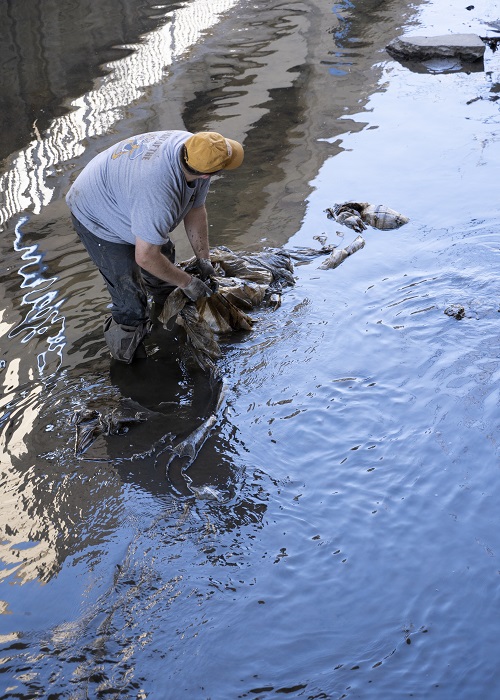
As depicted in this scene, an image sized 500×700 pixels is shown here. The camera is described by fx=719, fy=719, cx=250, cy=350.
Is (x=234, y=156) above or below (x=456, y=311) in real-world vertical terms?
above

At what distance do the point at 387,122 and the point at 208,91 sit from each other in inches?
87.4

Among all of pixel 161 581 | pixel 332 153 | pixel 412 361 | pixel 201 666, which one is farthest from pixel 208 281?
pixel 332 153

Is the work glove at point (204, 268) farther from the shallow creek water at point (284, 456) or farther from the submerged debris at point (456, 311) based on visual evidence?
Result: the submerged debris at point (456, 311)

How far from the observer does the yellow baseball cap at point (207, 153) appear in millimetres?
3467

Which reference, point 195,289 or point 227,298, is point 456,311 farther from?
point 195,289

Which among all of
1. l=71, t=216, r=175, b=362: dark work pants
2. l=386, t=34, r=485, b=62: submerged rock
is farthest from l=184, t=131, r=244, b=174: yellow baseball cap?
l=386, t=34, r=485, b=62: submerged rock

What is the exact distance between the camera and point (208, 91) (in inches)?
327

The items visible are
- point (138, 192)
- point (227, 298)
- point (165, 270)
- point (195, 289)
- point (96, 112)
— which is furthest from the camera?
point (96, 112)

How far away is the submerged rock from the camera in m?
8.84

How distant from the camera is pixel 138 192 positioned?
3586 mm

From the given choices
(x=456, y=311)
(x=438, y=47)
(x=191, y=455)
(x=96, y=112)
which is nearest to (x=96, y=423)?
(x=191, y=455)

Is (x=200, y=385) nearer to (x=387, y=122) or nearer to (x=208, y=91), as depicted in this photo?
(x=387, y=122)

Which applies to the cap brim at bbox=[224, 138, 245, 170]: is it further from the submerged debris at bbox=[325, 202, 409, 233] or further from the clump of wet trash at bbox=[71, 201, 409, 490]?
the submerged debris at bbox=[325, 202, 409, 233]

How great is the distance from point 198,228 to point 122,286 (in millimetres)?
565
